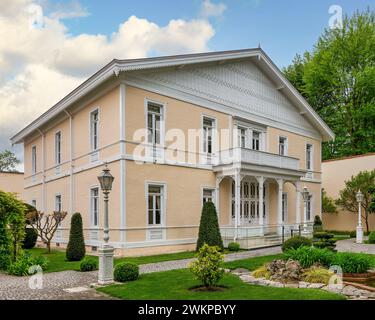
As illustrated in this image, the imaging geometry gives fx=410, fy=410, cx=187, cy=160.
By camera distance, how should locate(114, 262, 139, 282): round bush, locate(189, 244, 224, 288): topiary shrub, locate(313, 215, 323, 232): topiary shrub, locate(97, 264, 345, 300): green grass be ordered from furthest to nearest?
1. locate(313, 215, 323, 232): topiary shrub
2. locate(114, 262, 139, 282): round bush
3. locate(189, 244, 224, 288): topiary shrub
4. locate(97, 264, 345, 300): green grass

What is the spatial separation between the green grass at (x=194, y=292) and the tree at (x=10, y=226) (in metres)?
5.22

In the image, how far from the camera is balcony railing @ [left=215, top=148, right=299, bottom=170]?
65.3ft

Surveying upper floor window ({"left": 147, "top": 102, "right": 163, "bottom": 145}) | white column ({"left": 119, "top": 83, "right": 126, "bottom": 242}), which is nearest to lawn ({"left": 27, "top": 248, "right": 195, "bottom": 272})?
white column ({"left": 119, "top": 83, "right": 126, "bottom": 242})

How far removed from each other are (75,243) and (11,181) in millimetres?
23518

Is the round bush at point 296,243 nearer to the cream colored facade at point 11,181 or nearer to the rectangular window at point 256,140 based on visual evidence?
the rectangular window at point 256,140

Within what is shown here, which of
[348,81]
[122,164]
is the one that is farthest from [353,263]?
[348,81]

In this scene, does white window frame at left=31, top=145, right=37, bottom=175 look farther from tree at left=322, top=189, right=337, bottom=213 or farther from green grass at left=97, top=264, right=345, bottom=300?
tree at left=322, top=189, right=337, bottom=213

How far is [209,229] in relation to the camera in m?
16.5

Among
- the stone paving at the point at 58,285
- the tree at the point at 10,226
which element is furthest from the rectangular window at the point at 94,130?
the stone paving at the point at 58,285

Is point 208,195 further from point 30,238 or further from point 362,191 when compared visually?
point 362,191

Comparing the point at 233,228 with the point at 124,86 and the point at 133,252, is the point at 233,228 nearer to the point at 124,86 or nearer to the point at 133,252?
the point at 133,252

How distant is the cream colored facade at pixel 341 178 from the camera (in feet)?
96.3

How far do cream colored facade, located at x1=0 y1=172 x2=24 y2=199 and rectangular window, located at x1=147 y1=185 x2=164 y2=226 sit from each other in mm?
21974

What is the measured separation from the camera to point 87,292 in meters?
9.61
